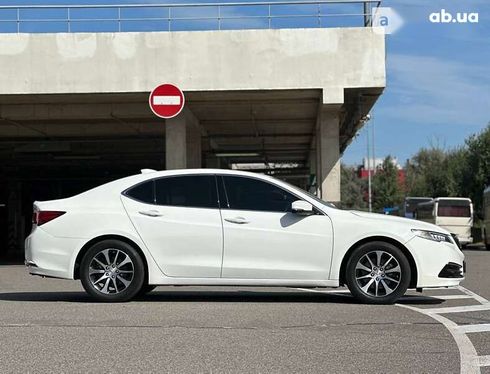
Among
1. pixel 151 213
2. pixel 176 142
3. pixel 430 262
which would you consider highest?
pixel 176 142

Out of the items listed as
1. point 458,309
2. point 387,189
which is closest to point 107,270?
point 458,309

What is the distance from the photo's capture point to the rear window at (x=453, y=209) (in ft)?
117

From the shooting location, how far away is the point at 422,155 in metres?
88.6

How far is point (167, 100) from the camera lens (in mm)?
16031

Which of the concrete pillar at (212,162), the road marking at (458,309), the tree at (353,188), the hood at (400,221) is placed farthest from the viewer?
the tree at (353,188)

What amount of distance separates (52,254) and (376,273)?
4159 mm

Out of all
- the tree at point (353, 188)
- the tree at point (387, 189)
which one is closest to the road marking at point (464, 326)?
the tree at point (387, 189)

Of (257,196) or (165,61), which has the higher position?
(165,61)

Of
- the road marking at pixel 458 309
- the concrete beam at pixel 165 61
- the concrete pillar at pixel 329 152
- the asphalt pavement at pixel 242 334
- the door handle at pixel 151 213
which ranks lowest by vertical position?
the road marking at pixel 458 309

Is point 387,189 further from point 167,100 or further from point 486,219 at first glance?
point 167,100

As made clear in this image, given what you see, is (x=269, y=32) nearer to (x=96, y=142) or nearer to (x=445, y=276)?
(x=445, y=276)

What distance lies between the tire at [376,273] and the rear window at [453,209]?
1101 inches

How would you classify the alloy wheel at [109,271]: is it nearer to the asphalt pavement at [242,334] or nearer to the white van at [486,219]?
the asphalt pavement at [242,334]


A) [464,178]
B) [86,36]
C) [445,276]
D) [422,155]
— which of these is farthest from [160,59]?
[422,155]
